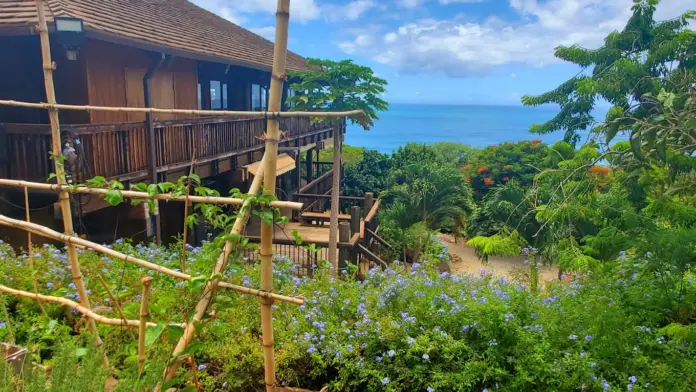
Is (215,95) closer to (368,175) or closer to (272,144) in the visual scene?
(368,175)

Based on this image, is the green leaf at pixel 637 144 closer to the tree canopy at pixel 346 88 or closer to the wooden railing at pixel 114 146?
the wooden railing at pixel 114 146

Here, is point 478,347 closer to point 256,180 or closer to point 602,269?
point 602,269

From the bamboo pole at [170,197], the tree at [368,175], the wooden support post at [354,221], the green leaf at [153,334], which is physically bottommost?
the tree at [368,175]

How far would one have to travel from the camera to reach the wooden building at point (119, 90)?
22.3 ft

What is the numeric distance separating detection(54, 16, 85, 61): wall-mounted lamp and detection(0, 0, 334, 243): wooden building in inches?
0.5

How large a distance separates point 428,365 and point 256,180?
203 cm

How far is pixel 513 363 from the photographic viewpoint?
11.6 feet

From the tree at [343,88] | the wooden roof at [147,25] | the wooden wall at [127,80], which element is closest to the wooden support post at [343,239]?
the tree at [343,88]

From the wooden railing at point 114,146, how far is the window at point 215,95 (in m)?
2.67

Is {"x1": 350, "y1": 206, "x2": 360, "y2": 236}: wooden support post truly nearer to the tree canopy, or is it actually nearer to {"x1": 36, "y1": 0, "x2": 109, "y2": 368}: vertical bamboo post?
the tree canopy

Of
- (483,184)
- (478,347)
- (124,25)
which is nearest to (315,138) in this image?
(483,184)

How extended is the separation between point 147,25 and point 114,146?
9.17ft

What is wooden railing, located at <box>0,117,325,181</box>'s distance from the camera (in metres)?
6.77

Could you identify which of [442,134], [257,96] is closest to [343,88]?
[257,96]
